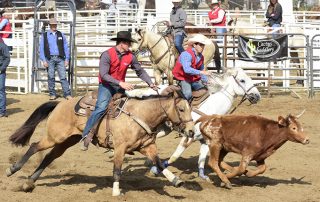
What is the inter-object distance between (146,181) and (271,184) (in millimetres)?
1560

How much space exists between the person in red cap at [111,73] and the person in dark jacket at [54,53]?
784 cm

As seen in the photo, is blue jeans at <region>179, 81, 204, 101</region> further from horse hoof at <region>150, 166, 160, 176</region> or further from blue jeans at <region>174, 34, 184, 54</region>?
blue jeans at <region>174, 34, 184, 54</region>

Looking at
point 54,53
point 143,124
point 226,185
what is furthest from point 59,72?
point 143,124

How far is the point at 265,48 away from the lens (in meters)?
16.9

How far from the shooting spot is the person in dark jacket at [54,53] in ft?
52.5

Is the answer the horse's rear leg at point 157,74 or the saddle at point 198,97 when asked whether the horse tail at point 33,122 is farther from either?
the horse's rear leg at point 157,74

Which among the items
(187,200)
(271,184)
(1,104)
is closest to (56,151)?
(187,200)

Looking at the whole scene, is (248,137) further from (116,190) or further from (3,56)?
(3,56)

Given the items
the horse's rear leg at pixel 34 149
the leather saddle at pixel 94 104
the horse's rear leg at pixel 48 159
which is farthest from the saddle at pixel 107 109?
the horse's rear leg at pixel 34 149

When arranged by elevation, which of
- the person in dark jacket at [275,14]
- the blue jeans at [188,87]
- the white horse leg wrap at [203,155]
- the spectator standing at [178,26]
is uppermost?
the person in dark jacket at [275,14]

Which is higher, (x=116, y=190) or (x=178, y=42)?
(x=178, y=42)

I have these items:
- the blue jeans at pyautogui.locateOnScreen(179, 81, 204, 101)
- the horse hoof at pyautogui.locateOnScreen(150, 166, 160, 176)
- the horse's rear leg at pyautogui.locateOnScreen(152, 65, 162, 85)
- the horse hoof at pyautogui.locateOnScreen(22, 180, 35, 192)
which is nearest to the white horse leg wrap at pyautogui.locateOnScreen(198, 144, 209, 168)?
the horse hoof at pyautogui.locateOnScreen(150, 166, 160, 176)

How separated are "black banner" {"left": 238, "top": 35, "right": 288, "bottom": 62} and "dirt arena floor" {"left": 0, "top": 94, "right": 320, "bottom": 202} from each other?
4646 mm

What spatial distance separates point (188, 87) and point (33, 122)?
2152 millimetres
